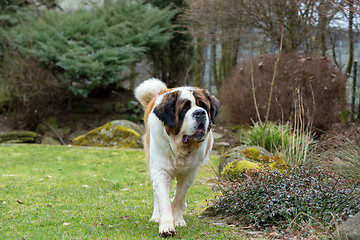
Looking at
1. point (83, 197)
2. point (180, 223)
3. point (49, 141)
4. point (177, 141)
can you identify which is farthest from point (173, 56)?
point (177, 141)

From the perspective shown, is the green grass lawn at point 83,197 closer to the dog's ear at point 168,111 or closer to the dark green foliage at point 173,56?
the dog's ear at point 168,111

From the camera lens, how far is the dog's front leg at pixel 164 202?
4547 mm

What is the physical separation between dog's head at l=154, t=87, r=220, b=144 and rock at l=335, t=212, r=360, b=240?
1.69m

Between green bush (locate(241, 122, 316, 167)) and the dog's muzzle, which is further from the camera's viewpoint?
green bush (locate(241, 122, 316, 167))

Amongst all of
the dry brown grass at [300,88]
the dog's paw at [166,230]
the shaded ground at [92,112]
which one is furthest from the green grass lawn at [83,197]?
the shaded ground at [92,112]

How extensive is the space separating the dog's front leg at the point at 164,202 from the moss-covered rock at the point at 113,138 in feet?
31.9

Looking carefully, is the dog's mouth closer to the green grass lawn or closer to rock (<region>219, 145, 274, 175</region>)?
the green grass lawn

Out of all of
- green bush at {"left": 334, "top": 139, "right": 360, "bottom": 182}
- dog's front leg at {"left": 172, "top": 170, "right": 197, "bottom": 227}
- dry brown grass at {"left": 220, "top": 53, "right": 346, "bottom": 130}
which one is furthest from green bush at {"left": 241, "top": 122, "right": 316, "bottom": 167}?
dog's front leg at {"left": 172, "top": 170, "right": 197, "bottom": 227}

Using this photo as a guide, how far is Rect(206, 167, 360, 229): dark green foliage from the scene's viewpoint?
4797 mm

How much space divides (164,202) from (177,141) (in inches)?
27.8

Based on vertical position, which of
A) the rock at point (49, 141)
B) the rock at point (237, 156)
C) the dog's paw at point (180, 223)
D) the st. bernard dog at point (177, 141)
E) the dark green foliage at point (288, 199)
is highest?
the st. bernard dog at point (177, 141)

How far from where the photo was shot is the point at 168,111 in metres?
4.68

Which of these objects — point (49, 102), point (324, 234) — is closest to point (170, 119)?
point (324, 234)

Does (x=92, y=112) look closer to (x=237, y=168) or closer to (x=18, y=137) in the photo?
(x=18, y=137)
